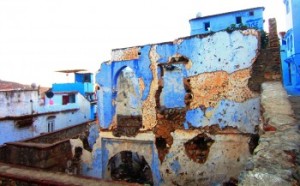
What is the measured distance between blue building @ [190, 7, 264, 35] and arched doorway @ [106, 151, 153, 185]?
1352 cm

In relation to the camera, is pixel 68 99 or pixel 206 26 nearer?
pixel 68 99

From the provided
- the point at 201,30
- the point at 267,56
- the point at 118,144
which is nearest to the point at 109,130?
the point at 118,144

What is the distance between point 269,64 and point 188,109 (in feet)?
11.4

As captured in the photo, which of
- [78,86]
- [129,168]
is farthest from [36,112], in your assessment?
[78,86]

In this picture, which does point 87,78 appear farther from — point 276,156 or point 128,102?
point 276,156

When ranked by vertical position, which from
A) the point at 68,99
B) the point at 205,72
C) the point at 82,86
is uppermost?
the point at 82,86

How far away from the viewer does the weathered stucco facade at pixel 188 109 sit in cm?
957

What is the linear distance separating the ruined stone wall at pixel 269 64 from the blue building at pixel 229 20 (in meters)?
12.9

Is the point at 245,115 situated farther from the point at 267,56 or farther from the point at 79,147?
the point at 79,147

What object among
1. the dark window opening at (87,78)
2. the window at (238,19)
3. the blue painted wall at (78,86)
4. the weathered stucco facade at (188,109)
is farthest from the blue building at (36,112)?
the window at (238,19)

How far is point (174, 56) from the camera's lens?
423 inches

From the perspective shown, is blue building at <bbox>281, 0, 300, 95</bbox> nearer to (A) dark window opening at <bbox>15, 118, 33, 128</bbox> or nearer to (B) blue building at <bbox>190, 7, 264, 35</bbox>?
(B) blue building at <bbox>190, 7, 264, 35</bbox>

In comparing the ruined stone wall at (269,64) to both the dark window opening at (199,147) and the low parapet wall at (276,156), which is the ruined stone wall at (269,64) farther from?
the low parapet wall at (276,156)

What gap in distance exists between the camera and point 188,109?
34.5ft
